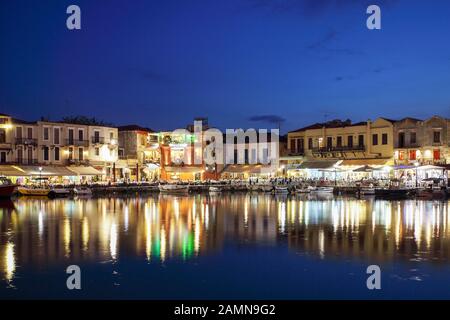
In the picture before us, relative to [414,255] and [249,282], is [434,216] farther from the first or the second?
[249,282]

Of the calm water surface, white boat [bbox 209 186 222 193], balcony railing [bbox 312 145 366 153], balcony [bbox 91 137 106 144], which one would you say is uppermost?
balcony [bbox 91 137 106 144]

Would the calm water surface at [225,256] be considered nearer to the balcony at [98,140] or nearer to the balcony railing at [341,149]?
the balcony railing at [341,149]

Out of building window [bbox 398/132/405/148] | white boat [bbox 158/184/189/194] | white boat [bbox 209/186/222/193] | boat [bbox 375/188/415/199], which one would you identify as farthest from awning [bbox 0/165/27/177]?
building window [bbox 398/132/405/148]

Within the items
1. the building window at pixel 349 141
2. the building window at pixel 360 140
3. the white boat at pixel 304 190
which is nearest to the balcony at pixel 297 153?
the building window at pixel 349 141

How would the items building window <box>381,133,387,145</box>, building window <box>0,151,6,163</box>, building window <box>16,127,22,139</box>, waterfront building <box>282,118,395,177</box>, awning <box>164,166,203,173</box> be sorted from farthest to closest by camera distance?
1. awning <box>164,166,203,173</box>
2. waterfront building <box>282,118,395,177</box>
3. building window <box>381,133,387,145</box>
4. building window <box>16,127,22,139</box>
5. building window <box>0,151,6,163</box>

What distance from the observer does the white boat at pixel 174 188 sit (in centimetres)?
5826

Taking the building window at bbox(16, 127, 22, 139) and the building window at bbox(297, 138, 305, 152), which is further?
the building window at bbox(297, 138, 305, 152)

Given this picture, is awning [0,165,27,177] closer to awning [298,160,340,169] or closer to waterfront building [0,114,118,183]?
waterfront building [0,114,118,183]

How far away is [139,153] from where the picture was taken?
68.5 metres

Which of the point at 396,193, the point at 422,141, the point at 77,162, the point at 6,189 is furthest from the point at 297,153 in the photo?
the point at 6,189

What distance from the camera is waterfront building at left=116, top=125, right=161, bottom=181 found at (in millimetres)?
67312

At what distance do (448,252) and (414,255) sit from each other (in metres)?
1.45

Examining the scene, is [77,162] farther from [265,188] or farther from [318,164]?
[318,164]

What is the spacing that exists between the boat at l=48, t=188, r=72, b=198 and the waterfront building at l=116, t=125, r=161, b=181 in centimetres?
1579
